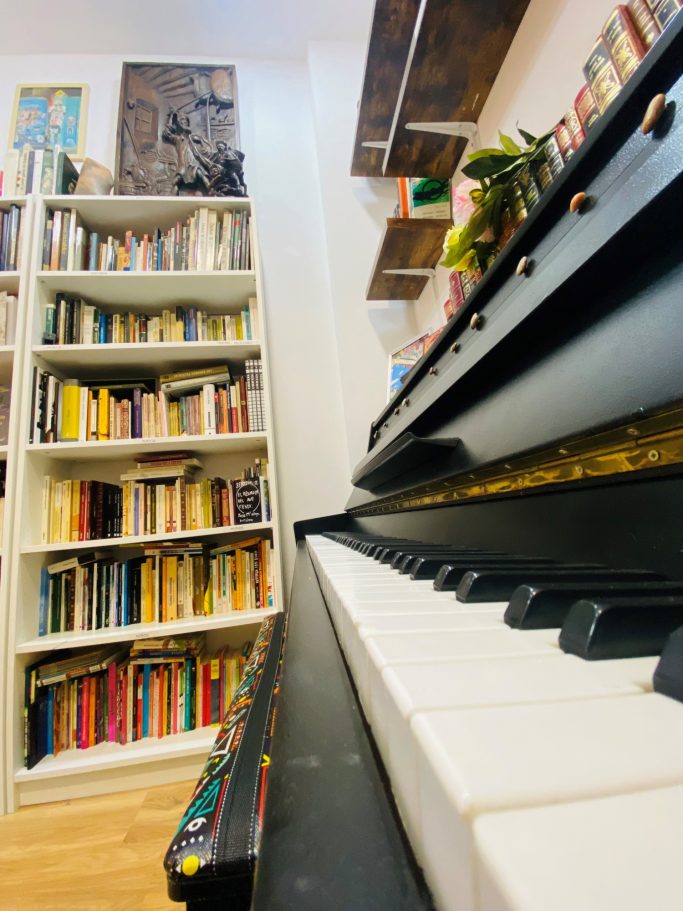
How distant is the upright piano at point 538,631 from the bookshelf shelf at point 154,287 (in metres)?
1.42

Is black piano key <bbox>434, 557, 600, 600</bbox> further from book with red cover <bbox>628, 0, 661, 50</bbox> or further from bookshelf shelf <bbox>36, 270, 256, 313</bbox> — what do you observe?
bookshelf shelf <bbox>36, 270, 256, 313</bbox>

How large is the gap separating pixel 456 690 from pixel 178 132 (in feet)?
8.77

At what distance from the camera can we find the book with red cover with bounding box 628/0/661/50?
0.51 meters

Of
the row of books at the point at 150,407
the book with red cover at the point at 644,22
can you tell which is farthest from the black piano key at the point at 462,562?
the row of books at the point at 150,407

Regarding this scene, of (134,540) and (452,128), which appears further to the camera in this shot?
(134,540)

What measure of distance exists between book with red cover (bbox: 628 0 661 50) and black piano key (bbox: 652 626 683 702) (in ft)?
2.41

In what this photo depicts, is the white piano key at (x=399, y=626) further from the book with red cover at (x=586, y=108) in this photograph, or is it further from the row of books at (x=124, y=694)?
the row of books at (x=124, y=694)

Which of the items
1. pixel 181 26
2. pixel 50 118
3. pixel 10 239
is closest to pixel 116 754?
pixel 10 239

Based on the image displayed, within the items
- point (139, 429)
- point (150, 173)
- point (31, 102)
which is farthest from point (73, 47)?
point (139, 429)

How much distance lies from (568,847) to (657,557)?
0.28 metres

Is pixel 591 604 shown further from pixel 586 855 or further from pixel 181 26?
pixel 181 26

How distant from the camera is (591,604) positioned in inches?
8.4

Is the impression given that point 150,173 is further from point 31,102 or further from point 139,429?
point 139,429

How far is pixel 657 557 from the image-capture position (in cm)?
30
